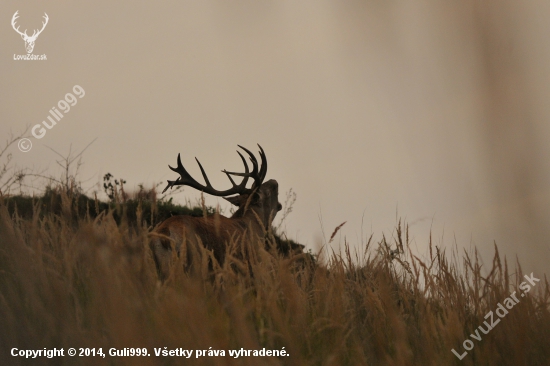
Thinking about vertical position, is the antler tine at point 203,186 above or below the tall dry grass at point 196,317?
above

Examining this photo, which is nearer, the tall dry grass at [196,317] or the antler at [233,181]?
the tall dry grass at [196,317]

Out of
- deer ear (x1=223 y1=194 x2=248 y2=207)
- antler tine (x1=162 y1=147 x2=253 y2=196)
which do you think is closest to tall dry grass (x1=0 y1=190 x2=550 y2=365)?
antler tine (x1=162 y1=147 x2=253 y2=196)

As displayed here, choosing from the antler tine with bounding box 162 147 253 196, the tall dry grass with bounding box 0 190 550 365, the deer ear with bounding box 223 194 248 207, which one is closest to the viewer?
the tall dry grass with bounding box 0 190 550 365

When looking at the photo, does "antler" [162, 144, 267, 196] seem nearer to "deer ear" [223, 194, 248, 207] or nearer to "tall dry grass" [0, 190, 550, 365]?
"deer ear" [223, 194, 248, 207]

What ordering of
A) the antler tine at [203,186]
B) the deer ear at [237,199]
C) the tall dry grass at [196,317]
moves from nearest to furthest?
the tall dry grass at [196,317]
the antler tine at [203,186]
the deer ear at [237,199]

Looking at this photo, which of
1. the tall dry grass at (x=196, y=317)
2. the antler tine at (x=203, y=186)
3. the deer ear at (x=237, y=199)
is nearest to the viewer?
the tall dry grass at (x=196, y=317)

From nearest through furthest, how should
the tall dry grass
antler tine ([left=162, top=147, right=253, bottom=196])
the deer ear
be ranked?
the tall dry grass < antler tine ([left=162, top=147, right=253, bottom=196]) < the deer ear

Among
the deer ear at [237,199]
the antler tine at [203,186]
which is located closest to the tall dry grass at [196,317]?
the antler tine at [203,186]

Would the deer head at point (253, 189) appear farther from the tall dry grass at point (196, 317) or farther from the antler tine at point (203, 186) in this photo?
the tall dry grass at point (196, 317)

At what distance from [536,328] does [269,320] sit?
1.19 metres

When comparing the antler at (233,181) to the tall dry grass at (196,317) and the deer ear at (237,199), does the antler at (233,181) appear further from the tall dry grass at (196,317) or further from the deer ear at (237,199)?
the tall dry grass at (196,317)

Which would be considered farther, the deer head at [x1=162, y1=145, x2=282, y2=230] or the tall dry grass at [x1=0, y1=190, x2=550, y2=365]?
the deer head at [x1=162, y1=145, x2=282, y2=230]

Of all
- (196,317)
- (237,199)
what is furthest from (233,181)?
(196,317)

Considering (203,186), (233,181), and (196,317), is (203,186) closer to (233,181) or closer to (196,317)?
(233,181)
